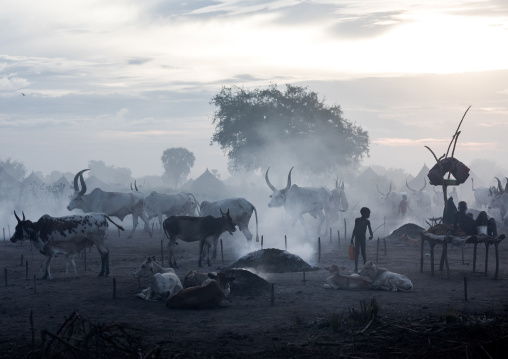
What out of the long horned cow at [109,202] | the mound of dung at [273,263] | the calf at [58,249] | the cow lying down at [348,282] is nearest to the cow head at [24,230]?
the calf at [58,249]

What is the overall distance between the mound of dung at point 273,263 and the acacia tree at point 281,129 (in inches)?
1343

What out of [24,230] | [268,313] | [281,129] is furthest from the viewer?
[281,129]

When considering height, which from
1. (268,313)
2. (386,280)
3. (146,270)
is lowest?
(268,313)

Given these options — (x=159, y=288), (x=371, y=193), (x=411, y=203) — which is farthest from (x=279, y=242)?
(x=371, y=193)

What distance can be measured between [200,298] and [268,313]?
4.60ft

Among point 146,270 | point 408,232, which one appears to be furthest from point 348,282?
point 408,232

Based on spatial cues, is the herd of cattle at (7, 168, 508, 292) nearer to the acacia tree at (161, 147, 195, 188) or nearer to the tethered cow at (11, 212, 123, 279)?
the tethered cow at (11, 212, 123, 279)

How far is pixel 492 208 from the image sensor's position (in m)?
33.8

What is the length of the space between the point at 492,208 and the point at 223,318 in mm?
26585

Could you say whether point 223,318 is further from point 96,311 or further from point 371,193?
point 371,193

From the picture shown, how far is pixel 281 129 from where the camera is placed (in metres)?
50.8

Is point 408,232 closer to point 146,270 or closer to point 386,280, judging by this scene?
point 386,280

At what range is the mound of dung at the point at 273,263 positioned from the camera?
54.9 ft

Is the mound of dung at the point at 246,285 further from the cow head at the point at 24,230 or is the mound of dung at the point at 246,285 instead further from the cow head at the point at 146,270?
the cow head at the point at 24,230
